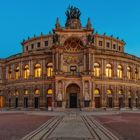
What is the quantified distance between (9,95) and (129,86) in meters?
40.3

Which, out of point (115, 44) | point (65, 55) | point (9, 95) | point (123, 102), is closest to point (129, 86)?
point (123, 102)

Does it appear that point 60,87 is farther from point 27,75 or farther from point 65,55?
point 27,75

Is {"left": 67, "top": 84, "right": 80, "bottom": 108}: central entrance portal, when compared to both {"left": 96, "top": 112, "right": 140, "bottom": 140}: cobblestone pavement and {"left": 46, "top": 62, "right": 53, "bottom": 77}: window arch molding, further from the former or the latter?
{"left": 96, "top": 112, "right": 140, "bottom": 140}: cobblestone pavement

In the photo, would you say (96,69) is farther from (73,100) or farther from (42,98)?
(42,98)

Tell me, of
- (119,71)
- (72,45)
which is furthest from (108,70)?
(72,45)

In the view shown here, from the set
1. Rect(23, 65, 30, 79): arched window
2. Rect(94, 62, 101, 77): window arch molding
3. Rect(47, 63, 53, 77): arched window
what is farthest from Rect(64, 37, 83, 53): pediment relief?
Rect(23, 65, 30, 79): arched window

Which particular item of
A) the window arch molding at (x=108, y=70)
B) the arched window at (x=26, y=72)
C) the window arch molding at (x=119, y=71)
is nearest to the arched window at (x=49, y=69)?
the arched window at (x=26, y=72)

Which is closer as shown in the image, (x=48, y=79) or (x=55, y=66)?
(x=55, y=66)

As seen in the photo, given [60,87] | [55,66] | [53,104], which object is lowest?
[53,104]

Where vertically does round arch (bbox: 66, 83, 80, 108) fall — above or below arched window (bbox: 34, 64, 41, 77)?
below

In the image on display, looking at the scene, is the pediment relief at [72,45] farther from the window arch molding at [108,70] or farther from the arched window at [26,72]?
the arched window at [26,72]

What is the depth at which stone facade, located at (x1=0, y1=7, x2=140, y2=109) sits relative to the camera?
66938 mm

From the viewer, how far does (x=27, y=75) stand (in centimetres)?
7750

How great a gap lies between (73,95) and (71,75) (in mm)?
6284
